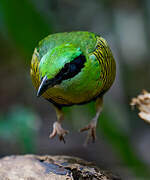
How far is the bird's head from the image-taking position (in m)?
2.45

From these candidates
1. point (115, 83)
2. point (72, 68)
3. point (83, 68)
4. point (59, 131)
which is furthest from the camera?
point (115, 83)

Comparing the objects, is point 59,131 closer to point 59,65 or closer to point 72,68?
point 72,68

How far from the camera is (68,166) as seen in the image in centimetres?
270

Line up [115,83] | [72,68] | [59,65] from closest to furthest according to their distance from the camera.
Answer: [59,65]
[72,68]
[115,83]

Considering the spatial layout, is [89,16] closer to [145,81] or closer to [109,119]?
[145,81]

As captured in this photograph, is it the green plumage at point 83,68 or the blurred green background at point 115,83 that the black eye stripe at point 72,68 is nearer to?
the green plumage at point 83,68

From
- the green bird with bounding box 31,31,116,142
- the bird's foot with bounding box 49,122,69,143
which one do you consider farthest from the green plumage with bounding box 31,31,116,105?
the bird's foot with bounding box 49,122,69,143

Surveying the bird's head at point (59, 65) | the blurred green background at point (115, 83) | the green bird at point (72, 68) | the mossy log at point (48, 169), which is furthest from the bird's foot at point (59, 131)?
the blurred green background at point (115, 83)

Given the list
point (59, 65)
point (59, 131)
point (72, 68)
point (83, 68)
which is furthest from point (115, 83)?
point (59, 65)

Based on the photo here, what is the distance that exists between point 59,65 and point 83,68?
12.7 inches

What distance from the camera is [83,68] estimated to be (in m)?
2.74

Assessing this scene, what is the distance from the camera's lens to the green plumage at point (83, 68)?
263 centimetres

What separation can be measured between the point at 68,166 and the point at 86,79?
26.6 inches

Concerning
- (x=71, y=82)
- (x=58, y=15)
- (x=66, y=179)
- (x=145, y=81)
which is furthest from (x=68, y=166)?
(x=145, y=81)
